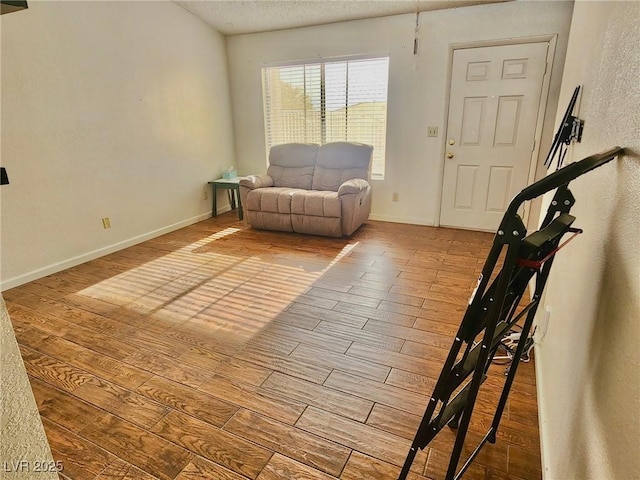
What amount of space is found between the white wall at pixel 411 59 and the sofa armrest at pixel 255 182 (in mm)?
1122

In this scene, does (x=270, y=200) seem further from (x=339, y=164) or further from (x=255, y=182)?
(x=339, y=164)

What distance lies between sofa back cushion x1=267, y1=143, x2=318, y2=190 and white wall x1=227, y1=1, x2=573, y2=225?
79 cm

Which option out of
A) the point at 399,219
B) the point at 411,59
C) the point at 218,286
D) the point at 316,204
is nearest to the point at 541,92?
the point at 411,59

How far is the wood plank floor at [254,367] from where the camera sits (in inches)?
54.7

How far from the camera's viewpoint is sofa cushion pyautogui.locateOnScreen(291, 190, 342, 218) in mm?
3777

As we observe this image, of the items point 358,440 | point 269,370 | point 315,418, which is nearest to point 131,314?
point 269,370

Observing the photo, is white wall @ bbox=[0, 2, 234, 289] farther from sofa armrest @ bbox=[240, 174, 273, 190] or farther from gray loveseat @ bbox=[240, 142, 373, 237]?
gray loveseat @ bbox=[240, 142, 373, 237]

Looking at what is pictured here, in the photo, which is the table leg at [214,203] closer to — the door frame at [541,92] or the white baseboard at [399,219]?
the white baseboard at [399,219]

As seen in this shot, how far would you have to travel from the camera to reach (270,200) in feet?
13.3

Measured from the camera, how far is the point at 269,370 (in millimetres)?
1871

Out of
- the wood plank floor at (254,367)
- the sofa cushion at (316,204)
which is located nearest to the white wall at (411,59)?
the sofa cushion at (316,204)

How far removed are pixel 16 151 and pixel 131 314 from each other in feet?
5.32

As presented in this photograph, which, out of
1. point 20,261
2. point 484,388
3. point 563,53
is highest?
point 563,53

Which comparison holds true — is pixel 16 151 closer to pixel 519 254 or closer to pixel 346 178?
pixel 346 178
